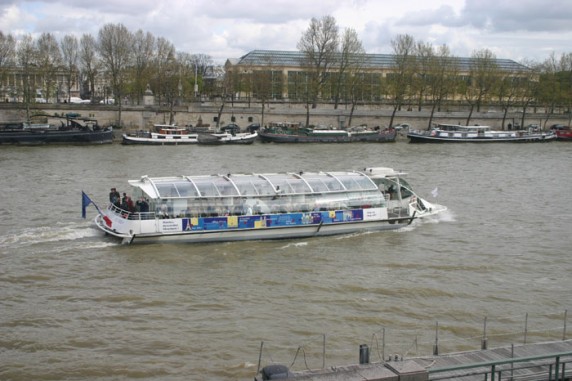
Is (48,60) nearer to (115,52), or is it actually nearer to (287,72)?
(115,52)

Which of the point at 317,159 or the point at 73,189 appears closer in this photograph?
the point at 73,189

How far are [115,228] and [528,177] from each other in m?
30.8

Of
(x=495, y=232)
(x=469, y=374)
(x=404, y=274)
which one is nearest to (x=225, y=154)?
(x=495, y=232)

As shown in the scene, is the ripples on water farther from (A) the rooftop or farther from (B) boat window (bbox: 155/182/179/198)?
(A) the rooftop

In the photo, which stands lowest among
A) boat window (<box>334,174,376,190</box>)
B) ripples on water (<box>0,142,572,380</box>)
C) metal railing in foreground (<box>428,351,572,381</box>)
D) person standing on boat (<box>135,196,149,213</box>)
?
ripples on water (<box>0,142,572,380</box>)

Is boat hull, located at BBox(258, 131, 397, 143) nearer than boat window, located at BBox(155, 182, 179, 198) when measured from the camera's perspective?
No

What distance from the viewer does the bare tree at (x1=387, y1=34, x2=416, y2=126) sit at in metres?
93.9

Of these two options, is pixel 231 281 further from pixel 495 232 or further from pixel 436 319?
pixel 495 232

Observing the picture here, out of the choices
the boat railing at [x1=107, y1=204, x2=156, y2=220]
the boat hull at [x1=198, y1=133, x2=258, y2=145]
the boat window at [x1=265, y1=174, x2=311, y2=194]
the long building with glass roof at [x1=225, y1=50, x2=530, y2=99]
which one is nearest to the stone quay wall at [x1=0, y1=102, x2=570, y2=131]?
the long building with glass roof at [x1=225, y1=50, x2=530, y2=99]

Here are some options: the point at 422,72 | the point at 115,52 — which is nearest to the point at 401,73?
the point at 422,72

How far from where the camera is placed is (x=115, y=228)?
85.3 ft

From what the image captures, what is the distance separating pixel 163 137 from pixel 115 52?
75.7 ft

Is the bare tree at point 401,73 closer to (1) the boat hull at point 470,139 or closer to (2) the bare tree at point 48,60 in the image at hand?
(1) the boat hull at point 470,139

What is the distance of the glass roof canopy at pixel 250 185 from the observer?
86.2 feet
